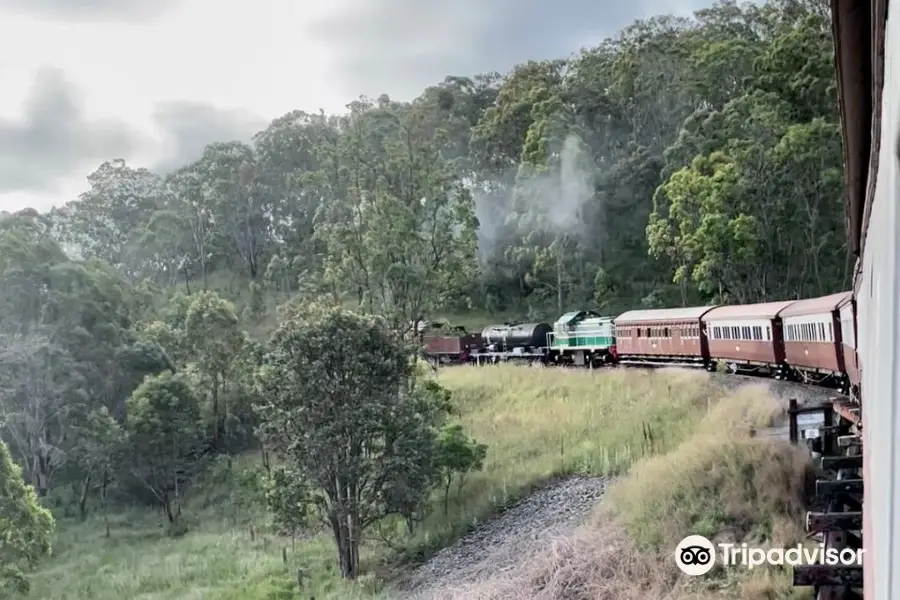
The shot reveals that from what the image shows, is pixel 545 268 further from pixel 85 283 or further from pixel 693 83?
pixel 85 283

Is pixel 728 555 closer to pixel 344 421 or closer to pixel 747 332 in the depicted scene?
pixel 344 421

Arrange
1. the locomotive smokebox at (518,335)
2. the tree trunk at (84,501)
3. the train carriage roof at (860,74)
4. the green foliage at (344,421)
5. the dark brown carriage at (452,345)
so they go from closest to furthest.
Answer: the train carriage roof at (860,74)
the green foliage at (344,421)
the tree trunk at (84,501)
the locomotive smokebox at (518,335)
the dark brown carriage at (452,345)

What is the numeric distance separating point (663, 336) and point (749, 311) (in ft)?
7.63

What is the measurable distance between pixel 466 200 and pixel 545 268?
6.11 m

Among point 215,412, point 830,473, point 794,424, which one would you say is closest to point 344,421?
point 794,424

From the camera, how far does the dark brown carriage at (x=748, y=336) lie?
28.4ft

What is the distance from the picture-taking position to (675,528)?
5.86m

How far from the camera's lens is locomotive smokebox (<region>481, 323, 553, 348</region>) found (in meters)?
15.9

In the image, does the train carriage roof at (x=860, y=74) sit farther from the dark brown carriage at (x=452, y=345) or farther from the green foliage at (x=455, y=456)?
the dark brown carriage at (x=452, y=345)

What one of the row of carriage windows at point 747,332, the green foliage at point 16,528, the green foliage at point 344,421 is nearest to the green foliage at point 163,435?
the green foliage at point 16,528

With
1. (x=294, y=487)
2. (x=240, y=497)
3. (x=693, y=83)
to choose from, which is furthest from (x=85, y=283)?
(x=693, y=83)

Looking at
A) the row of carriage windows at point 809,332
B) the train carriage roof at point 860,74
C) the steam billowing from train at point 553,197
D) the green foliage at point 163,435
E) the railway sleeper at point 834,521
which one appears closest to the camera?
the train carriage roof at point 860,74

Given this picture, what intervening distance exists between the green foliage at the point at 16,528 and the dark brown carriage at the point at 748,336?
747 centimetres

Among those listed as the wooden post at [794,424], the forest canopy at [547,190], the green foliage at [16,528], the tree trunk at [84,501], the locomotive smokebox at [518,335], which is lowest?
the tree trunk at [84,501]
